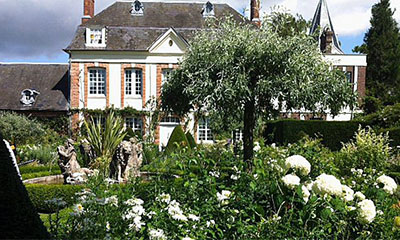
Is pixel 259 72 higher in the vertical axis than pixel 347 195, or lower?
higher

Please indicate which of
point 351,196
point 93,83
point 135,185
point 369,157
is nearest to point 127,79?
point 93,83

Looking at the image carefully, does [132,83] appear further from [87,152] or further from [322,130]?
[87,152]

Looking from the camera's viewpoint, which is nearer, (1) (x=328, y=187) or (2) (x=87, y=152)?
(1) (x=328, y=187)

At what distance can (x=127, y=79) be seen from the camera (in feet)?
62.2

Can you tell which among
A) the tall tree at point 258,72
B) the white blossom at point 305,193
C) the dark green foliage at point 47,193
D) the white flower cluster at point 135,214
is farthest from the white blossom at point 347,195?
the dark green foliage at point 47,193

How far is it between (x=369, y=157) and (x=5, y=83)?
19251 millimetres

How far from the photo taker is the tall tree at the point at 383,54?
1042 inches

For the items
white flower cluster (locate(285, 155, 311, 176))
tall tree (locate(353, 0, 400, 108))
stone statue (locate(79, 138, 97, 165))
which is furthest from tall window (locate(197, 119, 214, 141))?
white flower cluster (locate(285, 155, 311, 176))

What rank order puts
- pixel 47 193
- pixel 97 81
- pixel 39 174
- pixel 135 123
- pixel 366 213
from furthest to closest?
1. pixel 135 123
2. pixel 97 81
3. pixel 39 174
4. pixel 47 193
5. pixel 366 213

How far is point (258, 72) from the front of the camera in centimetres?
607

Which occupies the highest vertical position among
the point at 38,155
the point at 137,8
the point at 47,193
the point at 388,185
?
the point at 137,8

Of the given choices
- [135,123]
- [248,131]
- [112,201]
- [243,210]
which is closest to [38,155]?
[135,123]

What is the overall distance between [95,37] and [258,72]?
14492 mm

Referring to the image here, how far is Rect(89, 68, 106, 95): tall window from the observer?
18812mm
